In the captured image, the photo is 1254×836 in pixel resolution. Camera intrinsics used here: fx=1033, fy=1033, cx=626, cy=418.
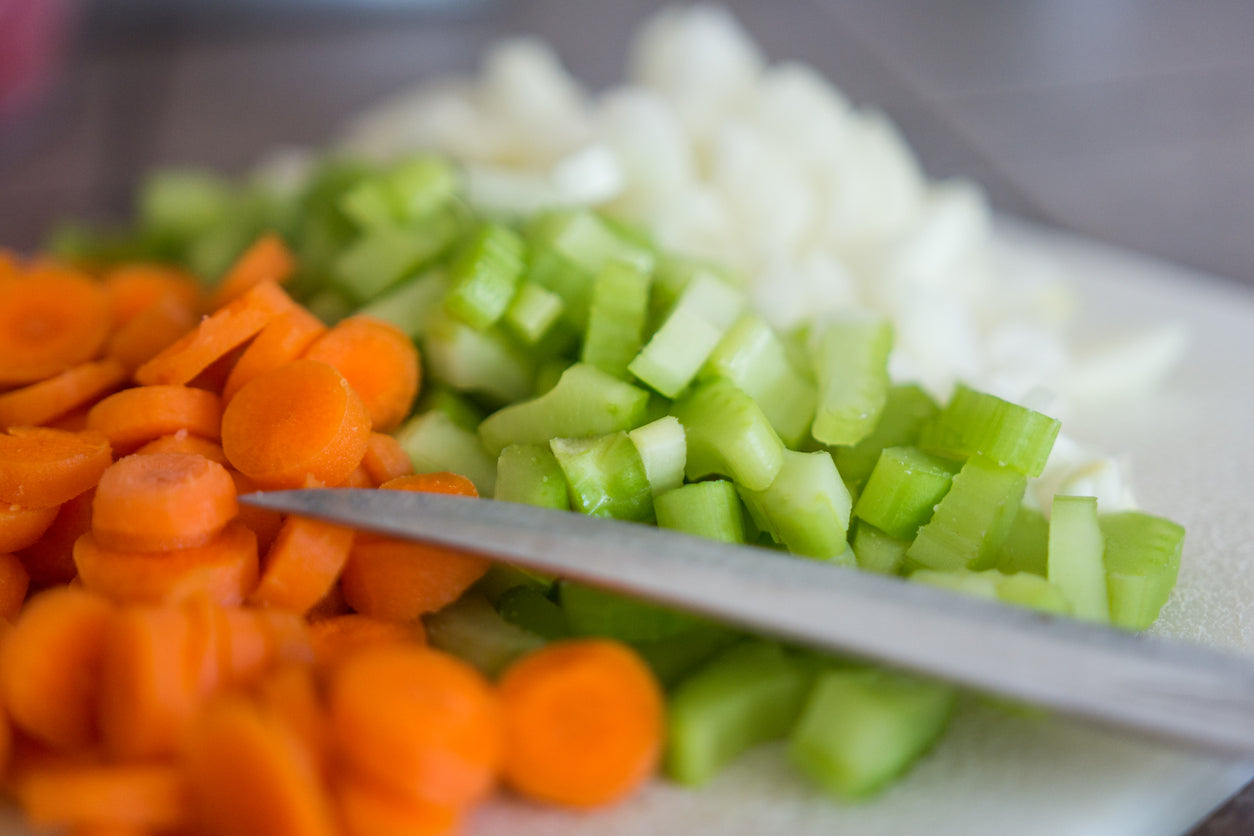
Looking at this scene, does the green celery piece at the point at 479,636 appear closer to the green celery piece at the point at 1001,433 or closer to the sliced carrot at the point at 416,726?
the sliced carrot at the point at 416,726

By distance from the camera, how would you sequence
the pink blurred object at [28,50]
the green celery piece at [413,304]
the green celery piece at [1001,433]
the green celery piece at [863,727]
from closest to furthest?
the green celery piece at [863,727], the green celery piece at [1001,433], the green celery piece at [413,304], the pink blurred object at [28,50]

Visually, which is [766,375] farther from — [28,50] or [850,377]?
[28,50]

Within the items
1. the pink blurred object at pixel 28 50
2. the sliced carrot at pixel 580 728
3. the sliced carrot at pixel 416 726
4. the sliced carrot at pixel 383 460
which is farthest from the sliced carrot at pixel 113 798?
the pink blurred object at pixel 28 50

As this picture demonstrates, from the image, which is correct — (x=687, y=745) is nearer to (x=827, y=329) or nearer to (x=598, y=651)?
(x=598, y=651)

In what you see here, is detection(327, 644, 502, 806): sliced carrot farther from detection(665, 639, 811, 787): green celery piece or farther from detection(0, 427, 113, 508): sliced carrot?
detection(0, 427, 113, 508): sliced carrot

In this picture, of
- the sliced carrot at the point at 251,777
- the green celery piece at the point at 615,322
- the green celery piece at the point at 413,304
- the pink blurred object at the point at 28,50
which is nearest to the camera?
the sliced carrot at the point at 251,777

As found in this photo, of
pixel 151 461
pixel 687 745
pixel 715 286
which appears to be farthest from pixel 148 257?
pixel 687 745

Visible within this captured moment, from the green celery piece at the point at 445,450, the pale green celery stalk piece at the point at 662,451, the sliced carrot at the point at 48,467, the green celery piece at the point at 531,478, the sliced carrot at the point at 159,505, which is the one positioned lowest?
the sliced carrot at the point at 48,467
